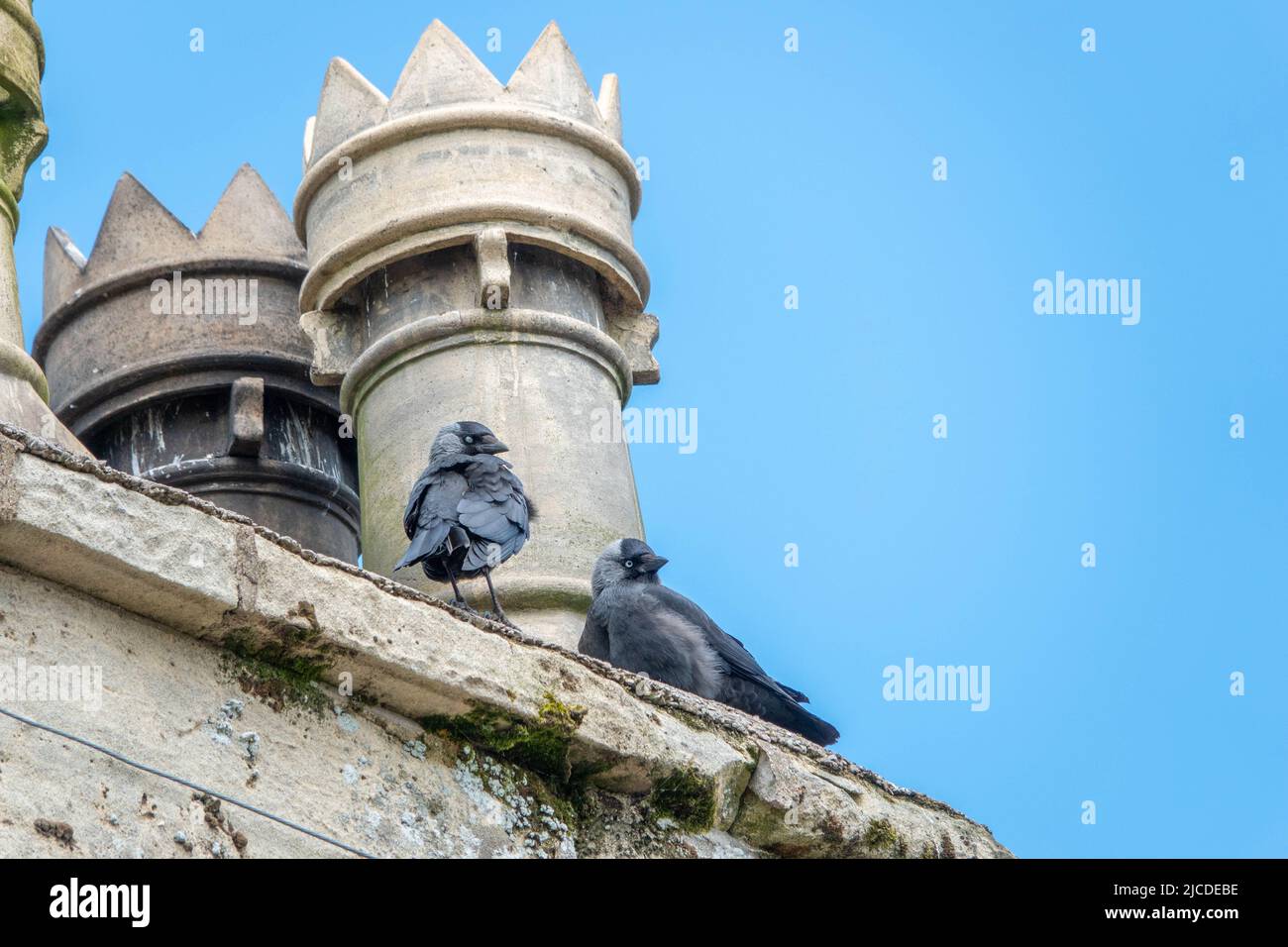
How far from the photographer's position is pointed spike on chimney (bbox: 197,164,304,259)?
1135cm

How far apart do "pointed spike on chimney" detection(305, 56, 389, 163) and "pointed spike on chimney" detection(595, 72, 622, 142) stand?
1.06 m

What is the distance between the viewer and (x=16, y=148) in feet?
27.2

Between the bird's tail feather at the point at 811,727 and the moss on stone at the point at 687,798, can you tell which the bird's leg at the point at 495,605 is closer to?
the bird's tail feather at the point at 811,727

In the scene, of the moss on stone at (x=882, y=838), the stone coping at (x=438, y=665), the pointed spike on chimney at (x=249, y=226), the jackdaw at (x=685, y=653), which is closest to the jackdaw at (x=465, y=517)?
the jackdaw at (x=685, y=653)

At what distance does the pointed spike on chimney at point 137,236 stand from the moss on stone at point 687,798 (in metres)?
6.00

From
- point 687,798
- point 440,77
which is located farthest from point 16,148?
point 687,798

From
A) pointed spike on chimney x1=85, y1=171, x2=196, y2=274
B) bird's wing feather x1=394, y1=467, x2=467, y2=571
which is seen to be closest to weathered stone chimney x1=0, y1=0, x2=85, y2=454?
bird's wing feather x1=394, y1=467, x2=467, y2=571

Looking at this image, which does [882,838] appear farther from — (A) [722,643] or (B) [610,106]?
(B) [610,106]

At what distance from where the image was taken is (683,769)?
241 inches

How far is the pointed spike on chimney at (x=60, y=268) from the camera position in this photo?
1133 centimetres
